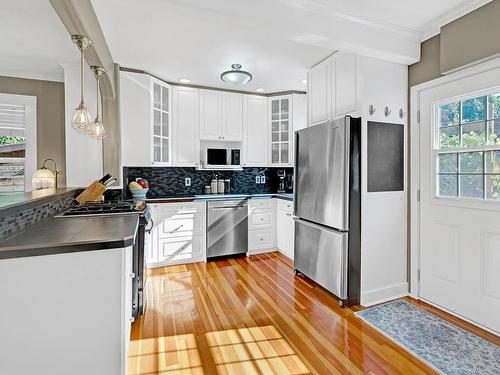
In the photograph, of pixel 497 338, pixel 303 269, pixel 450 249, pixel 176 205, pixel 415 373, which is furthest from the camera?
pixel 176 205

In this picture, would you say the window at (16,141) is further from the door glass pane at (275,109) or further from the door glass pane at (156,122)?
the door glass pane at (275,109)

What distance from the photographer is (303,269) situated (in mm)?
3104

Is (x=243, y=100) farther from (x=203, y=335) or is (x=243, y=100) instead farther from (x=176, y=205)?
(x=203, y=335)

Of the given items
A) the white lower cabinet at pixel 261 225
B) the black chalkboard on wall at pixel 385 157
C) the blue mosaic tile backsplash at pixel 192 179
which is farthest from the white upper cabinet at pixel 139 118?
the black chalkboard on wall at pixel 385 157

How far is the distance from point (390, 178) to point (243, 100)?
2.50m

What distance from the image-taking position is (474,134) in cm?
222

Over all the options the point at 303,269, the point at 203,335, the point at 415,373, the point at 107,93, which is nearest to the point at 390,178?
the point at 303,269

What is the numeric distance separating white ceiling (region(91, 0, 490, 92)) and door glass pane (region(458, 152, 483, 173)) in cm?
104

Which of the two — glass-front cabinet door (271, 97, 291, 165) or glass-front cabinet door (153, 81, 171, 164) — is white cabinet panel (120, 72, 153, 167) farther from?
glass-front cabinet door (271, 97, 291, 165)

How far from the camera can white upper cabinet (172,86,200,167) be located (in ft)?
12.7

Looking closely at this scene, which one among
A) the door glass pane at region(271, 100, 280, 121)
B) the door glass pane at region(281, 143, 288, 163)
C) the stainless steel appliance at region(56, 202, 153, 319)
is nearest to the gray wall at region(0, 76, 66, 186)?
the stainless steel appliance at region(56, 202, 153, 319)

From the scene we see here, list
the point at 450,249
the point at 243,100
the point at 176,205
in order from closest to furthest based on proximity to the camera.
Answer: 1. the point at 450,249
2. the point at 176,205
3. the point at 243,100

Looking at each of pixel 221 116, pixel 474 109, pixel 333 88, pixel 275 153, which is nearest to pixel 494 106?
pixel 474 109

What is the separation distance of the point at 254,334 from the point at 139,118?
279 cm
